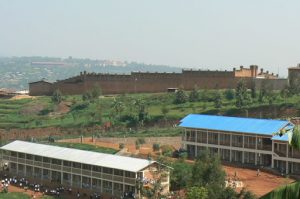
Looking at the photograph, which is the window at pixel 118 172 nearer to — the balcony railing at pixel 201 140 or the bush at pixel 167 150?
the bush at pixel 167 150

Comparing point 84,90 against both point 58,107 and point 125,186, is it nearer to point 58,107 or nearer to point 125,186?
point 58,107

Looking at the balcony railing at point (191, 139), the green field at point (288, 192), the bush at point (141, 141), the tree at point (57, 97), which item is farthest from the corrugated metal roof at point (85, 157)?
the tree at point (57, 97)

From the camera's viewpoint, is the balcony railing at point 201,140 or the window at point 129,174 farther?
the balcony railing at point 201,140

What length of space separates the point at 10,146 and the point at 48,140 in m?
11.5

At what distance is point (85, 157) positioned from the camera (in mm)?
35938

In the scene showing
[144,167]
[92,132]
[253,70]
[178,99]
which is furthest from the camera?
[253,70]

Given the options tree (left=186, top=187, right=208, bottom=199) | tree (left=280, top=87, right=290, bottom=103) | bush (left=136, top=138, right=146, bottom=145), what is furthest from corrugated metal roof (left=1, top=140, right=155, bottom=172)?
tree (left=280, top=87, right=290, bottom=103)

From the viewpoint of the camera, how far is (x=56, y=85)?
8588cm

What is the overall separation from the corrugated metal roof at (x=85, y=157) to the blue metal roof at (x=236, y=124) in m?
10.2

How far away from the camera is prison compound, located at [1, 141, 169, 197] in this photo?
3206cm

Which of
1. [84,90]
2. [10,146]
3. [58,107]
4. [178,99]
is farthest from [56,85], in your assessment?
[10,146]

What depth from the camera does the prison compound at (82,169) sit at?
32062 mm

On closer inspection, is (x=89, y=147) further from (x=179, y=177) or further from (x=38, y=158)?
(x=179, y=177)

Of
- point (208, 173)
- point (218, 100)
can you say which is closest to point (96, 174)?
point (208, 173)
